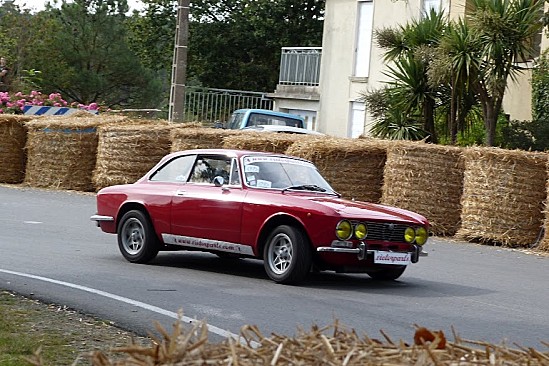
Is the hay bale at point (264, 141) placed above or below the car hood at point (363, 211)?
above

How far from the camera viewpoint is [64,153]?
24.8 metres

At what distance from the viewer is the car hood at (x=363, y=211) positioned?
37.9 feet

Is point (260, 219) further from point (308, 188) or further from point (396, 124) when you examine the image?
point (396, 124)

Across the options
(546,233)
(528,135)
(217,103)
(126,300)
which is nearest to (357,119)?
(217,103)

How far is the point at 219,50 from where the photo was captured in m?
57.1

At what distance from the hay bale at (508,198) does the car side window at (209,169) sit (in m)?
6.51

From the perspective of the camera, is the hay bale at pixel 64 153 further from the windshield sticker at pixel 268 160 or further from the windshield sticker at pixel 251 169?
the windshield sticker at pixel 251 169

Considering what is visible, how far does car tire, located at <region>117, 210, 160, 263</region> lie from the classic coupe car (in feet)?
0.03

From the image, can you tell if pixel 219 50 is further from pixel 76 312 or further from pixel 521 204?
pixel 76 312

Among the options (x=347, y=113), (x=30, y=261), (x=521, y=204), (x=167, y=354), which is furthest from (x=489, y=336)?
(x=347, y=113)

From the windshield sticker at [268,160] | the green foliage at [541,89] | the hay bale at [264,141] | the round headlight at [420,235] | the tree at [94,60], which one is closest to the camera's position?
the round headlight at [420,235]

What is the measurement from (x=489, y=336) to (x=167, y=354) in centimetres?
656

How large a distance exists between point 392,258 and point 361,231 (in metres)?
0.49

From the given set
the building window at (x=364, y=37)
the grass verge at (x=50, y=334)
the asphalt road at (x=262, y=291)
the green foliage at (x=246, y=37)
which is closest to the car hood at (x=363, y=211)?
the asphalt road at (x=262, y=291)
